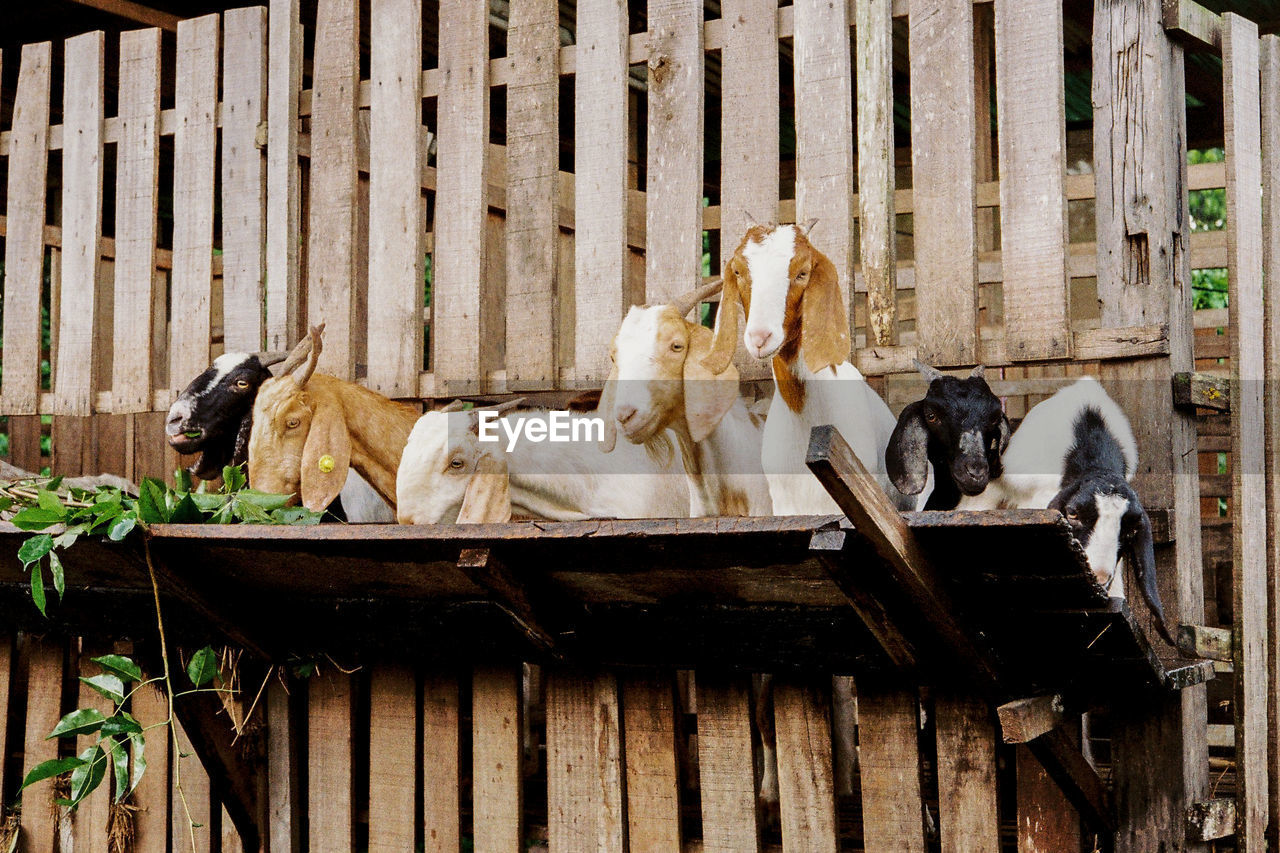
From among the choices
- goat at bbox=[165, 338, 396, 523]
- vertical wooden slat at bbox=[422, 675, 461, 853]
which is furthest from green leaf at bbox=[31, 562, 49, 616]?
vertical wooden slat at bbox=[422, 675, 461, 853]

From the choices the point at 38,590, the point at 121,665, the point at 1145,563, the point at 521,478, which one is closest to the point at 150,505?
the point at 38,590

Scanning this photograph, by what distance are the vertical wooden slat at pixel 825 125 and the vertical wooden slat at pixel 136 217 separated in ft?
9.02

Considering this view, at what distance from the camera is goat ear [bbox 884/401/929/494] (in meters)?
2.84

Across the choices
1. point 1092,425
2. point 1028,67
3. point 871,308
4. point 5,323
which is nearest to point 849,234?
point 871,308

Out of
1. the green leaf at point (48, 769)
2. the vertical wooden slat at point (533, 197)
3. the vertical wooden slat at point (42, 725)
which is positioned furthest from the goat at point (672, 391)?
the vertical wooden slat at point (42, 725)

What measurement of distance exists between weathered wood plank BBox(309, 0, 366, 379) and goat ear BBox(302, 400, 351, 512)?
2.44 feet

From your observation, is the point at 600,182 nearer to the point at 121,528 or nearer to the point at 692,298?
the point at 692,298

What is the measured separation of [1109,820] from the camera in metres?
3.12

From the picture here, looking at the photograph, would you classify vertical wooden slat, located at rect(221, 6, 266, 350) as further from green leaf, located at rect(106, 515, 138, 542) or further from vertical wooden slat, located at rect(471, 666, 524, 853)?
vertical wooden slat, located at rect(471, 666, 524, 853)

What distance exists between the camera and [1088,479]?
112 inches

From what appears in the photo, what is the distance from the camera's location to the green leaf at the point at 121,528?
3163mm

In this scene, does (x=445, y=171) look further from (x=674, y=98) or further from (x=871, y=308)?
(x=871, y=308)

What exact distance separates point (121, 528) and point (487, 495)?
959mm

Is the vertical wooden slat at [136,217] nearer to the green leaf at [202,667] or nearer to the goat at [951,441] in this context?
the green leaf at [202,667]
